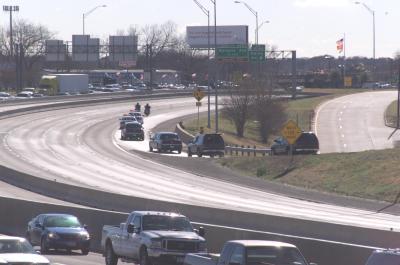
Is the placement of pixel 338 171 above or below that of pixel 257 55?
below

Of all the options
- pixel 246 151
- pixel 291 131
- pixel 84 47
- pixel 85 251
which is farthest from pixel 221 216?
pixel 84 47

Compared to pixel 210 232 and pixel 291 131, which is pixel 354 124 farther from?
pixel 210 232

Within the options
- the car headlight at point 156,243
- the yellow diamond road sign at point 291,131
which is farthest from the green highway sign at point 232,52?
the car headlight at point 156,243

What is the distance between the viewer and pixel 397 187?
4647cm

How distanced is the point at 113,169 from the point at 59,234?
3348cm

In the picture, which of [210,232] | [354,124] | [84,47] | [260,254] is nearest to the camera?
Result: [260,254]

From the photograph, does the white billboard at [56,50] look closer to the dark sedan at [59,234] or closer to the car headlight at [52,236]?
the dark sedan at [59,234]

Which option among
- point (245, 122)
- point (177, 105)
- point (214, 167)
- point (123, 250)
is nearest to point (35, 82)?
point (177, 105)

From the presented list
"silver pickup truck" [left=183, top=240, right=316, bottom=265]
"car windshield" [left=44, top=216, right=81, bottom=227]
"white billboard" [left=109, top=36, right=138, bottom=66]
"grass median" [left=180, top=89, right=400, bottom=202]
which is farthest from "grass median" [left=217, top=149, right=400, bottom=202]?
"white billboard" [left=109, top=36, right=138, bottom=66]

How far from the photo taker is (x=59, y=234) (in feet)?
93.8

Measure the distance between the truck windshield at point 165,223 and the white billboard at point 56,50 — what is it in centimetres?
10749

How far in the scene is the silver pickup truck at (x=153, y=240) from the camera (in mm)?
22156

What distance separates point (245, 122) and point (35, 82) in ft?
338

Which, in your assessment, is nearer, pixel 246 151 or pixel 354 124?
pixel 246 151
